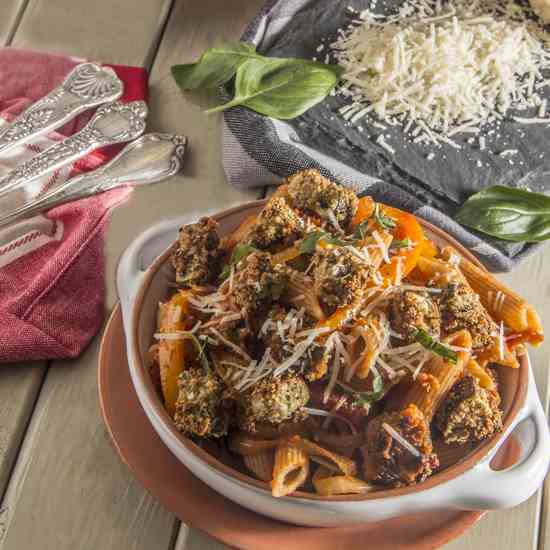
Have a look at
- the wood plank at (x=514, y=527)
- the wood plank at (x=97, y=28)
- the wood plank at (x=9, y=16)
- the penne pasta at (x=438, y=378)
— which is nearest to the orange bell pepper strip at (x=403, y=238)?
the penne pasta at (x=438, y=378)

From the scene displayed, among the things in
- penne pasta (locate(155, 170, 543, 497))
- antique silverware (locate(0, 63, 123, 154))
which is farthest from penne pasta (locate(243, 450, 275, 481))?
antique silverware (locate(0, 63, 123, 154))

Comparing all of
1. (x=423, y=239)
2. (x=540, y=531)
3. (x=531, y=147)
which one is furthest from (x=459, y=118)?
(x=540, y=531)

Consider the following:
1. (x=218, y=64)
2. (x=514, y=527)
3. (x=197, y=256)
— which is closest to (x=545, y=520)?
(x=514, y=527)

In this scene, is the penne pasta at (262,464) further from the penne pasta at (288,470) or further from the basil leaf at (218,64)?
the basil leaf at (218,64)

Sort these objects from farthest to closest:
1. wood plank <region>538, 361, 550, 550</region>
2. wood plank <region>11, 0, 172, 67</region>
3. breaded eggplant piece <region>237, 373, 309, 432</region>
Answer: wood plank <region>11, 0, 172, 67</region>, wood plank <region>538, 361, 550, 550</region>, breaded eggplant piece <region>237, 373, 309, 432</region>

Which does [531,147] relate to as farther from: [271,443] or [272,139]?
[271,443]

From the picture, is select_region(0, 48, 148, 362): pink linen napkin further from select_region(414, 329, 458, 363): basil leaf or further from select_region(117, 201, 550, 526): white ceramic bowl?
select_region(414, 329, 458, 363): basil leaf
